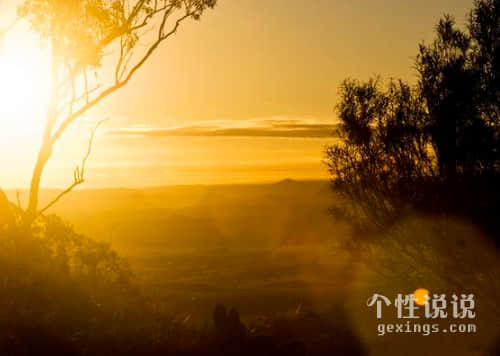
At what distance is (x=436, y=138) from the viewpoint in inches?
842

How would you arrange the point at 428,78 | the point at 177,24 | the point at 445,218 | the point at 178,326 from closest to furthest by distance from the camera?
the point at 178,326 < the point at 445,218 < the point at 428,78 < the point at 177,24

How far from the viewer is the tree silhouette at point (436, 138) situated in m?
20.1

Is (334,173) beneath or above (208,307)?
above

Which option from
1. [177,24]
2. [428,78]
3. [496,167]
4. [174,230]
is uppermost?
[177,24]

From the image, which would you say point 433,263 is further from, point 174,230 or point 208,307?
point 174,230

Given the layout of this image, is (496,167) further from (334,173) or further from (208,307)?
(208,307)

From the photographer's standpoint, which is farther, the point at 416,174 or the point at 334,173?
the point at 334,173

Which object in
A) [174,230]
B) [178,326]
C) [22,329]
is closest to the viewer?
[22,329]

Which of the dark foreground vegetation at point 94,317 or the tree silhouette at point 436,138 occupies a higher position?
the tree silhouette at point 436,138

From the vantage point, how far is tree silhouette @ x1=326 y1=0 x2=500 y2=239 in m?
20.1

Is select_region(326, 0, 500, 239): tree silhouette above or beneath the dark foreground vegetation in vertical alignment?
above

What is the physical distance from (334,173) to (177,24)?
8.35 meters

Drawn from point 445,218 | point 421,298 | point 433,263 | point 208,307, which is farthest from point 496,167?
point 208,307

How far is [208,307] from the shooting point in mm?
40781
